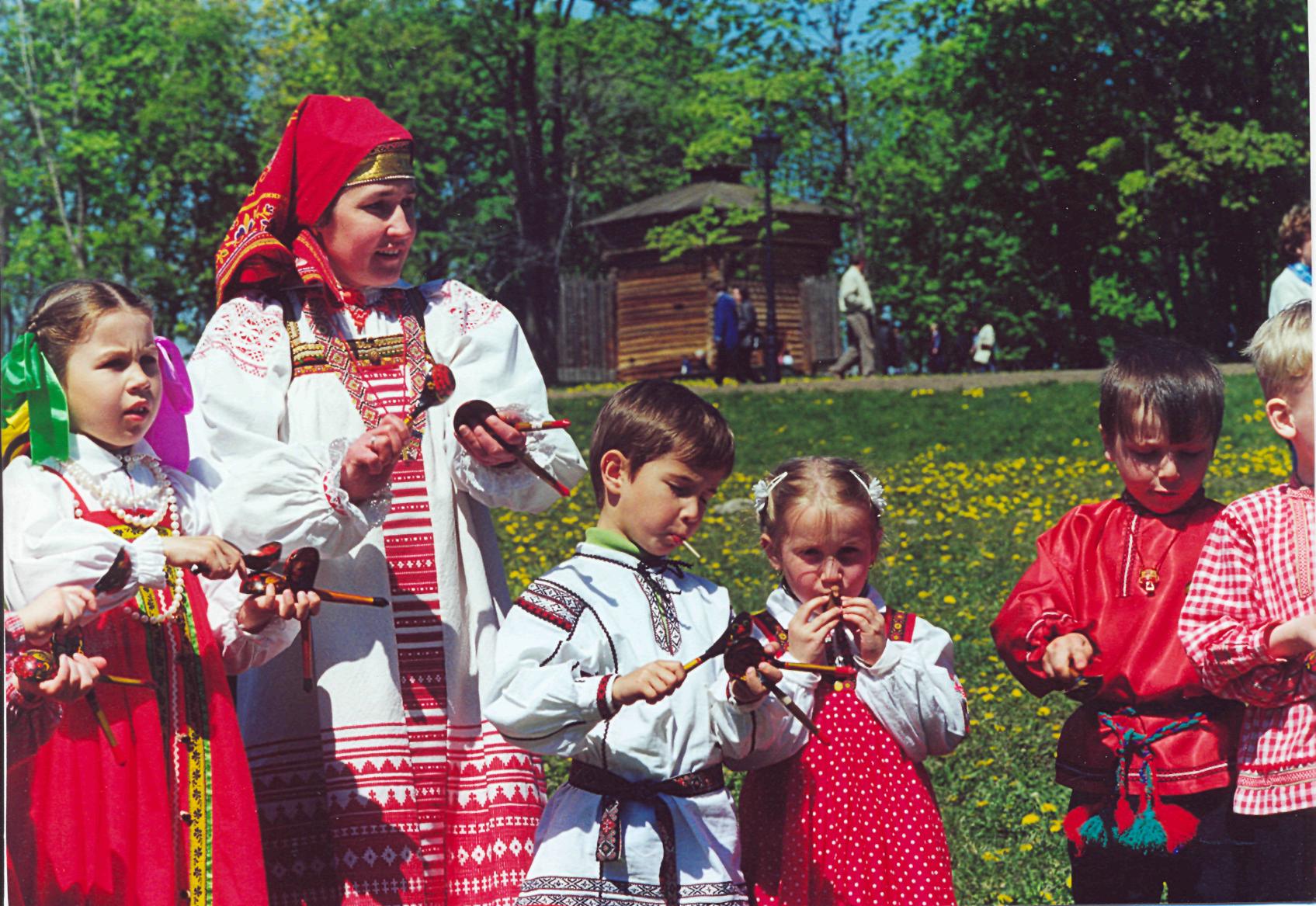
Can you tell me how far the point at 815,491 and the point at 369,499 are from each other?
902mm

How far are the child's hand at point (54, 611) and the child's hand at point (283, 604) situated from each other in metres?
0.30

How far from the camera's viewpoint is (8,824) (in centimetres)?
291

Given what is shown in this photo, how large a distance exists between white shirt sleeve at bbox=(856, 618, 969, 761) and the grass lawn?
1.12m

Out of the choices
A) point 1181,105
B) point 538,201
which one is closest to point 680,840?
point 1181,105

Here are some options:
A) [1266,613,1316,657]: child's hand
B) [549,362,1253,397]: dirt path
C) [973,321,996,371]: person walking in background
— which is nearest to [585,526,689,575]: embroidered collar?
[1266,613,1316,657]: child's hand

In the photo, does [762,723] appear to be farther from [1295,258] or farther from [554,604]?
[1295,258]

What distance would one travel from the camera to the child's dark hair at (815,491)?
3219 mm

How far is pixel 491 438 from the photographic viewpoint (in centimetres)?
331

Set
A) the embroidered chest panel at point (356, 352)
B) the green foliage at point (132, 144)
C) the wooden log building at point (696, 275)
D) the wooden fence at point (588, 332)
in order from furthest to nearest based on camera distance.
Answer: the green foliage at point (132, 144)
the wooden fence at point (588, 332)
the wooden log building at point (696, 275)
the embroidered chest panel at point (356, 352)

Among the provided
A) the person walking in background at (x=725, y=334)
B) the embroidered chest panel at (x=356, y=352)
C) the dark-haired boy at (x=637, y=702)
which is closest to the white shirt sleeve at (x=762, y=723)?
the dark-haired boy at (x=637, y=702)

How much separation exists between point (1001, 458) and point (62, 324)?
10453 mm

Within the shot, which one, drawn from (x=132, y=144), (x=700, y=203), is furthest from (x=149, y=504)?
(x=132, y=144)

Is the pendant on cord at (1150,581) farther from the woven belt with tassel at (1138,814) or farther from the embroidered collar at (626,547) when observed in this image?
the embroidered collar at (626,547)

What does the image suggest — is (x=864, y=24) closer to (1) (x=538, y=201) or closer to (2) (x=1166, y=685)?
(1) (x=538, y=201)
